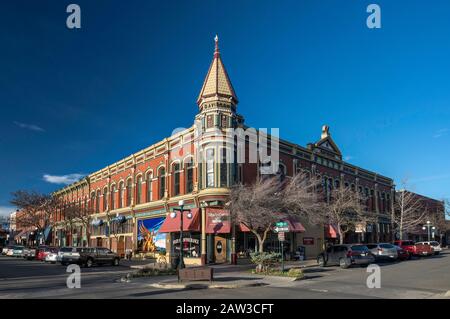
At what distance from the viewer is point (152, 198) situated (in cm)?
4209

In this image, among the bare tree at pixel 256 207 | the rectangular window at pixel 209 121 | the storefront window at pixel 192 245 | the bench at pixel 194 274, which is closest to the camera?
the bench at pixel 194 274

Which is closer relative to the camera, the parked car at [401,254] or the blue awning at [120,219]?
the parked car at [401,254]

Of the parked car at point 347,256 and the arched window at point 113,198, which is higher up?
the arched window at point 113,198

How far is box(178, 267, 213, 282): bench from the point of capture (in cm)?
1944

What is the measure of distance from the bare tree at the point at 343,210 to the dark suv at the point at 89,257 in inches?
785

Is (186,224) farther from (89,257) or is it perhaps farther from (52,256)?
(52,256)

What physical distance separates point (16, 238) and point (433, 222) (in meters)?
89.0

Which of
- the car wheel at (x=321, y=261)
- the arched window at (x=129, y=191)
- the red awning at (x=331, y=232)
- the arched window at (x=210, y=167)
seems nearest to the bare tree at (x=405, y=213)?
the red awning at (x=331, y=232)

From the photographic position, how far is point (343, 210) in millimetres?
42625

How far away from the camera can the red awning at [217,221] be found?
32.5m

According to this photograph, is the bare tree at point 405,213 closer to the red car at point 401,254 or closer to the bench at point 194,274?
the red car at point 401,254

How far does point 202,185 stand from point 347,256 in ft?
38.8

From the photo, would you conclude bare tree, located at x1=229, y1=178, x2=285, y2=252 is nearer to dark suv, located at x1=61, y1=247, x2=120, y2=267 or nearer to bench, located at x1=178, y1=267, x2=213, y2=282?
bench, located at x1=178, y1=267, x2=213, y2=282

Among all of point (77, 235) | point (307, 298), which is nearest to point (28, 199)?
point (77, 235)
